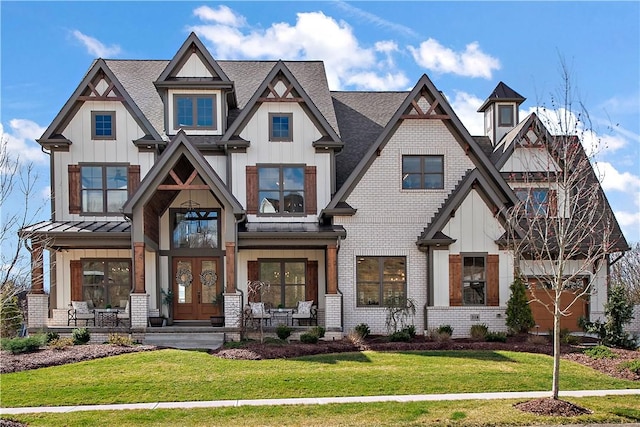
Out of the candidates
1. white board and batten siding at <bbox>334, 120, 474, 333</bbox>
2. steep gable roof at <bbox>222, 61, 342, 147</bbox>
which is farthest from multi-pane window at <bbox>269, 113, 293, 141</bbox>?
white board and batten siding at <bbox>334, 120, 474, 333</bbox>

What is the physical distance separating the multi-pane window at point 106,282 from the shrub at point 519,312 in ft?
43.2

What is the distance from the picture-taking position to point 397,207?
22.2 m

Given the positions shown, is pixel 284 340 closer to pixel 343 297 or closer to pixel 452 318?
pixel 343 297

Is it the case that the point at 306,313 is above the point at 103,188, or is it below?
below

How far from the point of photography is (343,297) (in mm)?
21828

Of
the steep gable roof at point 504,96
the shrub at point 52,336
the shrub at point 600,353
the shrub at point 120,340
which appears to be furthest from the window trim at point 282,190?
the shrub at point 600,353

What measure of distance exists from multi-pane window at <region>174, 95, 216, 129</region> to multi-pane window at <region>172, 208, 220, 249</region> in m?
3.14

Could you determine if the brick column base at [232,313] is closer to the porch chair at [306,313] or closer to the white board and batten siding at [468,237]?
the porch chair at [306,313]

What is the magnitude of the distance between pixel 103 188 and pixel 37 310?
187 inches

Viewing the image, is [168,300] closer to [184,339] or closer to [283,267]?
[184,339]

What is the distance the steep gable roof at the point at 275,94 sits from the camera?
2208 centimetres

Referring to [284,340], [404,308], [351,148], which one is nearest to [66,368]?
[284,340]

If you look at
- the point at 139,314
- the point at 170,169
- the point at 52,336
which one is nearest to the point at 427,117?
the point at 170,169

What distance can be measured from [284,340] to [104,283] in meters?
7.38
